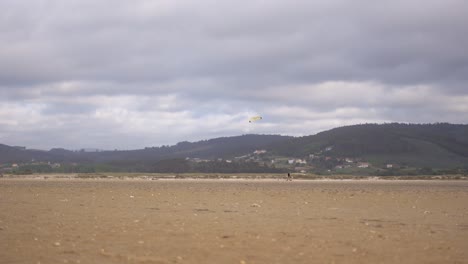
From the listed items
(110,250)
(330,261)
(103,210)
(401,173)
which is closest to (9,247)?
(110,250)

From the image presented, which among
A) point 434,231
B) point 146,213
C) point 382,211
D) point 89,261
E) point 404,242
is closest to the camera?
point 89,261

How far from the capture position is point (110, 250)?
45.0 feet

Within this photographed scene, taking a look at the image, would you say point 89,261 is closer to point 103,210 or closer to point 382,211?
point 103,210

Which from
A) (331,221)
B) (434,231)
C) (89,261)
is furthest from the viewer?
(331,221)

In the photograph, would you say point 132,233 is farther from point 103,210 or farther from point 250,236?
point 103,210

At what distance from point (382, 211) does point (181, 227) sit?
10.6 m

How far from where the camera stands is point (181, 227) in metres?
17.8

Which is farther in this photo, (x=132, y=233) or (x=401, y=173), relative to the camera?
(x=401, y=173)

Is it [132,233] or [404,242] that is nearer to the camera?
[404,242]

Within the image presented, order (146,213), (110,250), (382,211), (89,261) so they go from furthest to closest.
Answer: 1. (382,211)
2. (146,213)
3. (110,250)
4. (89,261)

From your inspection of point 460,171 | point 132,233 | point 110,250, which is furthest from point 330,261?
point 460,171

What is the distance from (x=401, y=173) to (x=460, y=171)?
16657 mm

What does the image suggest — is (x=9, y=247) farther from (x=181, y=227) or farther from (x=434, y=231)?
(x=434, y=231)

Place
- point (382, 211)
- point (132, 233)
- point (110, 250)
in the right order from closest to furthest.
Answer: point (110, 250) < point (132, 233) < point (382, 211)
